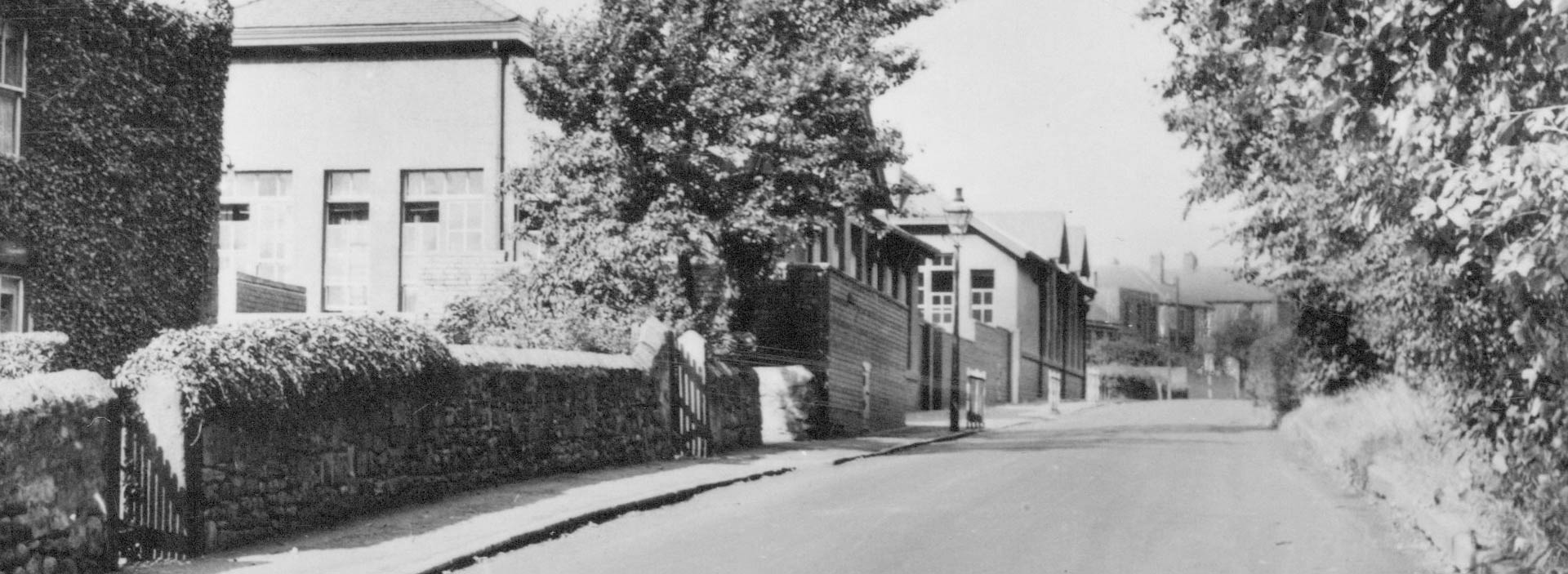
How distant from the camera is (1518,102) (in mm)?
7836

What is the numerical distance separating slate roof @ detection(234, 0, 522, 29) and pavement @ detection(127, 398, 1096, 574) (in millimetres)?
12758

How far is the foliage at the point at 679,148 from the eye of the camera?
23.7 m

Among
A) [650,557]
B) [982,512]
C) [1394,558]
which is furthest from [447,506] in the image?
[1394,558]

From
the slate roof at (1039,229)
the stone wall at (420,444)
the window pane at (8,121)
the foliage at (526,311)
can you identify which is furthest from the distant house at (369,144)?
the slate roof at (1039,229)

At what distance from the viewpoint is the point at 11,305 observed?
16.5 meters

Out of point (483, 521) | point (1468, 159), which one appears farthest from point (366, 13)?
point (1468, 159)

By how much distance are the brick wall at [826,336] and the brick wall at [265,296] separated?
789cm

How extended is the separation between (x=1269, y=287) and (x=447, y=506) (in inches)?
745

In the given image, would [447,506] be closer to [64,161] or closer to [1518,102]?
[64,161]

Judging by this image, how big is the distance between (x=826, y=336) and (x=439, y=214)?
300 inches

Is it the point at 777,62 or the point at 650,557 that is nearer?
the point at 650,557

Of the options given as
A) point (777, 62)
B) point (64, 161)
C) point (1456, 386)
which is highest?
point (777, 62)

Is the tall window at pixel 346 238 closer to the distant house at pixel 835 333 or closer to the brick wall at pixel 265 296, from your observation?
the brick wall at pixel 265 296

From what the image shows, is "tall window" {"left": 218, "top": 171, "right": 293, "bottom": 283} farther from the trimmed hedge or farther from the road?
the trimmed hedge
